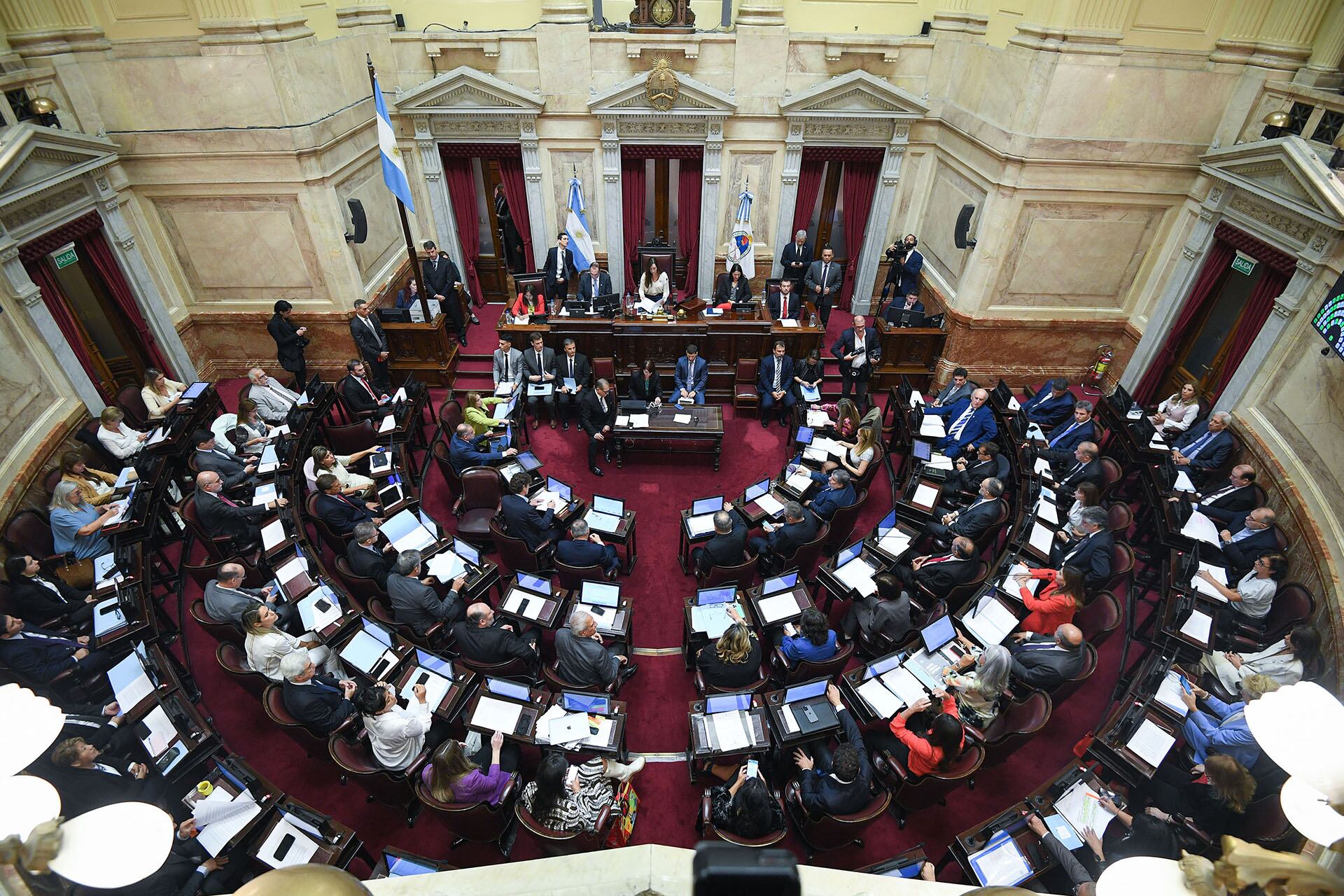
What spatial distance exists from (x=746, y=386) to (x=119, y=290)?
880 cm

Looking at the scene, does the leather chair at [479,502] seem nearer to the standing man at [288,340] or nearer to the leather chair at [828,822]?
the standing man at [288,340]

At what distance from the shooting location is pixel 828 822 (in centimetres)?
471

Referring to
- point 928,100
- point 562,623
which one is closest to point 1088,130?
point 928,100

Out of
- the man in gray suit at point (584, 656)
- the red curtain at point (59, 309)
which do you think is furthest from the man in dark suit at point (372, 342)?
the man in gray suit at point (584, 656)

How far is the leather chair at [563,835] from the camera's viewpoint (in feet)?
14.8

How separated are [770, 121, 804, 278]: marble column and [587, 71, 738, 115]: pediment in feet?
3.60

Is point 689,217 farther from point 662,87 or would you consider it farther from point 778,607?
point 778,607

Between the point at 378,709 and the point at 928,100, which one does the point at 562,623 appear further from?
the point at 928,100

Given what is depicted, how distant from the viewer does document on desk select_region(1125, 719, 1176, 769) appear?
502 cm

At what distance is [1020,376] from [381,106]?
10.3 metres

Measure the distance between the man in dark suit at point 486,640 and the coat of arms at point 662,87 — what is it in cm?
865

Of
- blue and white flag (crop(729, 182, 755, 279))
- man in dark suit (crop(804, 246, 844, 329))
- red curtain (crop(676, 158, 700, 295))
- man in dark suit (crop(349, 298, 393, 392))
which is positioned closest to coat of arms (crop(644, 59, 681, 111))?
red curtain (crop(676, 158, 700, 295))

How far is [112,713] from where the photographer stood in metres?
5.28

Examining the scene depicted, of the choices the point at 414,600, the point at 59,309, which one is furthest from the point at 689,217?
the point at 59,309
